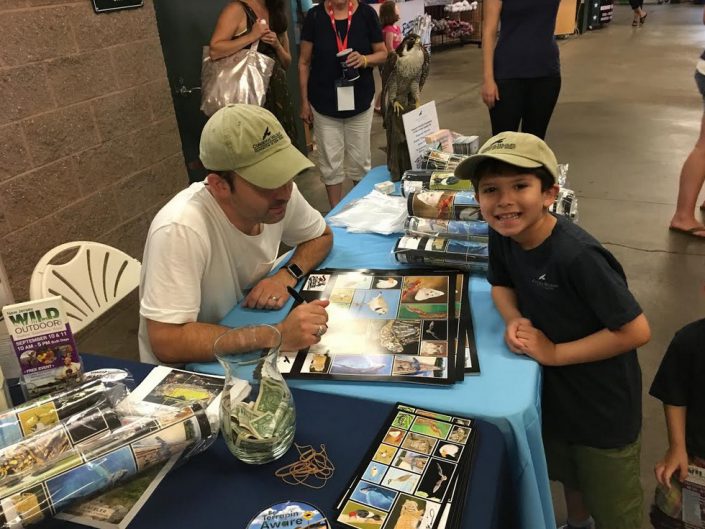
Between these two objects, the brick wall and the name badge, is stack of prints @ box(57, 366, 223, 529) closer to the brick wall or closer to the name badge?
the brick wall

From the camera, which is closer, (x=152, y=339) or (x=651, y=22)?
(x=152, y=339)

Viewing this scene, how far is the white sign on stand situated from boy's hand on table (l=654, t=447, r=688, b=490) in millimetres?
1236

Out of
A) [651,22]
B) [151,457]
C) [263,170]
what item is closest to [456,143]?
[263,170]

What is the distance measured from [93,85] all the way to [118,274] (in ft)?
4.57

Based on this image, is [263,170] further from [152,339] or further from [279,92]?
[279,92]

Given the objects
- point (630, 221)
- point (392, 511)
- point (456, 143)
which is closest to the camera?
point (392, 511)

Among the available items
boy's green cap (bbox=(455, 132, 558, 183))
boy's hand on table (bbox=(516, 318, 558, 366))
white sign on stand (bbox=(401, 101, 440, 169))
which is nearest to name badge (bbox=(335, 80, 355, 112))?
white sign on stand (bbox=(401, 101, 440, 169))

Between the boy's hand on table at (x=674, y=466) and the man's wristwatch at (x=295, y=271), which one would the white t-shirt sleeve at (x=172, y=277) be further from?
the boy's hand on table at (x=674, y=466)

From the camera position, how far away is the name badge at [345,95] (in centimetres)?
295

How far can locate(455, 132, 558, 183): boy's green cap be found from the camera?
1026mm

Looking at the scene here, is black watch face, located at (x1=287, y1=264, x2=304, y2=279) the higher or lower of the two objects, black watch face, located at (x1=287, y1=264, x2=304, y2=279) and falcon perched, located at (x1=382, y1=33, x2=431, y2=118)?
the lower

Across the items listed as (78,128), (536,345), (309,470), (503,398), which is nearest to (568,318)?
(536,345)

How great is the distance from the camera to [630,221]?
3.45 meters

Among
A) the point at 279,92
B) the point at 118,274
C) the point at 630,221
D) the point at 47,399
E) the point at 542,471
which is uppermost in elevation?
the point at 279,92
